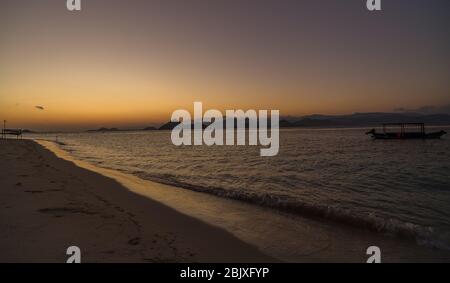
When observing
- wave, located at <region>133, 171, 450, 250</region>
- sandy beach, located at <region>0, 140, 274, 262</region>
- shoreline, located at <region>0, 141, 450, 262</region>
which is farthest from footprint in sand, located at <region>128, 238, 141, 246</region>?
wave, located at <region>133, 171, 450, 250</region>

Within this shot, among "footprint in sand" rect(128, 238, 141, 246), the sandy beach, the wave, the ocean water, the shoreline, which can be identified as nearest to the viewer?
the sandy beach

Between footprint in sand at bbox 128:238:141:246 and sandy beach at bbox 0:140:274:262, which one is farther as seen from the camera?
footprint in sand at bbox 128:238:141:246

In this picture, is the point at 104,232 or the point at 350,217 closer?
the point at 104,232

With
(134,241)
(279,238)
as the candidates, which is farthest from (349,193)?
(134,241)

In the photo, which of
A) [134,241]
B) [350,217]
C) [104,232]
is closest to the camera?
A: [134,241]

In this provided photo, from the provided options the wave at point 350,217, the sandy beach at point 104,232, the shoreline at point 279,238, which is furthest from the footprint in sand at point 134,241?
the wave at point 350,217

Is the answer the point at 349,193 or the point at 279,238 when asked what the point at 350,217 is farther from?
the point at 349,193

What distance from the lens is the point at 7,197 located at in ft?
36.3

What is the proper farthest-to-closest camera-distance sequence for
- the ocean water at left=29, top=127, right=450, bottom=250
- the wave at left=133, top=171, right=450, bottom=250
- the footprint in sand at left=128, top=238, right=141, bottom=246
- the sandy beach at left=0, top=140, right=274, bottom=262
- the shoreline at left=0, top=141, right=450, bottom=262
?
the ocean water at left=29, top=127, right=450, bottom=250
the wave at left=133, top=171, right=450, bottom=250
the footprint in sand at left=128, top=238, right=141, bottom=246
the shoreline at left=0, top=141, right=450, bottom=262
the sandy beach at left=0, top=140, right=274, bottom=262

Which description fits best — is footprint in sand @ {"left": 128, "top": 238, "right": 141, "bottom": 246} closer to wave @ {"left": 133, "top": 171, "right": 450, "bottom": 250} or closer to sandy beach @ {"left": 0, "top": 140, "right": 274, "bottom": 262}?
sandy beach @ {"left": 0, "top": 140, "right": 274, "bottom": 262}

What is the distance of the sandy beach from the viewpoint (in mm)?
6383

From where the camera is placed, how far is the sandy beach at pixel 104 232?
20.9 feet

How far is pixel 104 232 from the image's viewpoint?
7707 millimetres
